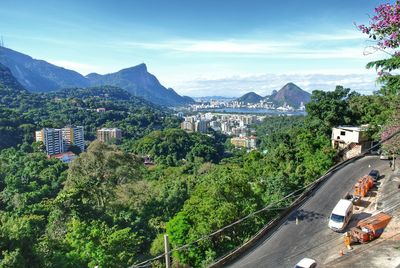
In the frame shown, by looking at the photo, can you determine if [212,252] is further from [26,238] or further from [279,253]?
[26,238]


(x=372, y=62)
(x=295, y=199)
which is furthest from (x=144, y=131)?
(x=372, y=62)

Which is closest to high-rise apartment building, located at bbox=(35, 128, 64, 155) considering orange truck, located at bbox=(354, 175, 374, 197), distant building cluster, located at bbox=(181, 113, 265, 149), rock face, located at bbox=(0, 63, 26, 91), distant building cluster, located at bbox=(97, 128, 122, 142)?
distant building cluster, located at bbox=(97, 128, 122, 142)

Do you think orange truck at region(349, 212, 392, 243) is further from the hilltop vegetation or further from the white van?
the hilltop vegetation

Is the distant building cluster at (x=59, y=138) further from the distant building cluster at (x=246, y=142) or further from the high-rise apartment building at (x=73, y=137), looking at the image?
the distant building cluster at (x=246, y=142)

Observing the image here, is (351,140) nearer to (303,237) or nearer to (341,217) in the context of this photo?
(341,217)

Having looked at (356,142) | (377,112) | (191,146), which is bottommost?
(191,146)
